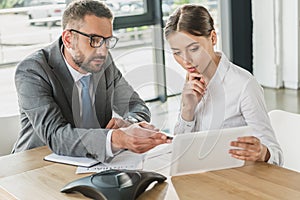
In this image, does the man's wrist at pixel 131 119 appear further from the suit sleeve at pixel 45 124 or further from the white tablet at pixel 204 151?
the white tablet at pixel 204 151

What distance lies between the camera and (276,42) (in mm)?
5297

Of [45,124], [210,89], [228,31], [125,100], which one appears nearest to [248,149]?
[210,89]

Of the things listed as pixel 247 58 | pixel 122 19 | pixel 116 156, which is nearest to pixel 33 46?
pixel 122 19

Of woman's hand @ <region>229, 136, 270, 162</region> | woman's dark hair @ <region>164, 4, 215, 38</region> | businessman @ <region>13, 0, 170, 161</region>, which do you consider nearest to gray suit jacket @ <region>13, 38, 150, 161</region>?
businessman @ <region>13, 0, 170, 161</region>

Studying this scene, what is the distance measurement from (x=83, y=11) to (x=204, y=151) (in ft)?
2.18

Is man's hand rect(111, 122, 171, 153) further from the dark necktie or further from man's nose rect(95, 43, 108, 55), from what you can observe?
man's nose rect(95, 43, 108, 55)

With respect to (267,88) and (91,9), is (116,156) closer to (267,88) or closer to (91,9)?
(91,9)

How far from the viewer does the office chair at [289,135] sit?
1952mm

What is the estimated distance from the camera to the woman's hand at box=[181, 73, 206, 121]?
1.79m

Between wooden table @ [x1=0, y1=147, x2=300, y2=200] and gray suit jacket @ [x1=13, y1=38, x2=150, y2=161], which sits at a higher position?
gray suit jacket @ [x1=13, y1=38, x2=150, y2=161]

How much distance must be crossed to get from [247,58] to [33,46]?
206cm

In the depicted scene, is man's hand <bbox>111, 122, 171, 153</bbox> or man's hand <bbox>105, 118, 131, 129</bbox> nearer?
man's hand <bbox>111, 122, 171, 153</bbox>

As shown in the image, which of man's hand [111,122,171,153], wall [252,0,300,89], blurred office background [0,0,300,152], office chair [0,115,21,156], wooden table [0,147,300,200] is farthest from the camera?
wall [252,0,300,89]

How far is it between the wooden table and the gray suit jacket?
129mm
